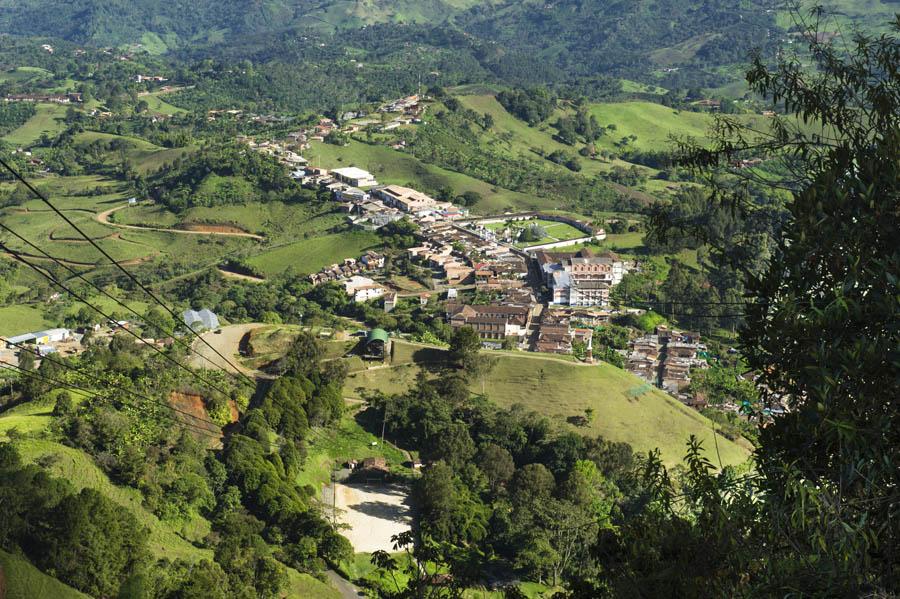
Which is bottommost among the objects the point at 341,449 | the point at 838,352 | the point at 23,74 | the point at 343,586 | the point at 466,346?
Result: the point at 23,74

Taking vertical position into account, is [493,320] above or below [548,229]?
above

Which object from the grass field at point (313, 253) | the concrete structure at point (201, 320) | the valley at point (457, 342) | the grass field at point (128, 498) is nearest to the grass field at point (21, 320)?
the valley at point (457, 342)

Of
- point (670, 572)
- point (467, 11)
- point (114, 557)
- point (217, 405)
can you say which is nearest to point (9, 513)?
point (114, 557)

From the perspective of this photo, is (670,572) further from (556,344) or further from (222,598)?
(556,344)

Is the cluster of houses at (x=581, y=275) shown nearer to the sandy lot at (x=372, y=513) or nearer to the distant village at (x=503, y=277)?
the distant village at (x=503, y=277)

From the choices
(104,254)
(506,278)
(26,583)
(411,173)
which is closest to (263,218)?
(411,173)

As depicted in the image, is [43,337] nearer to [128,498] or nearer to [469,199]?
[128,498]

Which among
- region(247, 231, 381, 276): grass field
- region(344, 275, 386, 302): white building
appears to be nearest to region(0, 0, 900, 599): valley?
region(344, 275, 386, 302): white building
